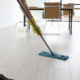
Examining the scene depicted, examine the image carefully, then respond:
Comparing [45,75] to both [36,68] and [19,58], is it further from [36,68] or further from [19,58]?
[19,58]

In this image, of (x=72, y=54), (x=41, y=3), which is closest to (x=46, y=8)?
(x=72, y=54)

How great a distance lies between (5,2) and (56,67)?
13.5 ft

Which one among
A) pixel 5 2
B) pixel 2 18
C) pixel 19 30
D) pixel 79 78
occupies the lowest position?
pixel 79 78

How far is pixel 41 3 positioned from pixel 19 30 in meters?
4.87

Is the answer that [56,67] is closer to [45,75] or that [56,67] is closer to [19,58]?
[45,75]

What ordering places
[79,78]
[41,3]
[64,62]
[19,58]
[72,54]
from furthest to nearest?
[41,3]
[72,54]
[19,58]
[64,62]
[79,78]

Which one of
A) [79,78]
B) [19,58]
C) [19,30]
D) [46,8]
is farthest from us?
[46,8]

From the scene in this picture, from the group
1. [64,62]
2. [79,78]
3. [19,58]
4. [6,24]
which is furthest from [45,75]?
[6,24]

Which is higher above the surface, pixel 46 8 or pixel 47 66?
pixel 46 8

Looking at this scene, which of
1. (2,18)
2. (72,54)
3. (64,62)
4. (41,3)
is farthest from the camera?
(41,3)

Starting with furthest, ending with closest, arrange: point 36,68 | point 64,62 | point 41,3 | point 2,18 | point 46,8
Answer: point 41,3
point 2,18
point 46,8
point 64,62
point 36,68

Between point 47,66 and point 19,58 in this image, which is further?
point 19,58

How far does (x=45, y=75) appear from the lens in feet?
4.29

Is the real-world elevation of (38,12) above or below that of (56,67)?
above
